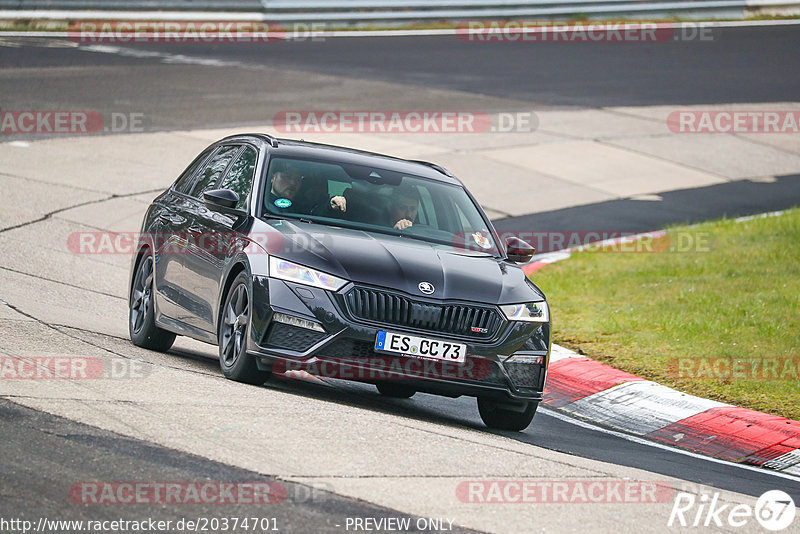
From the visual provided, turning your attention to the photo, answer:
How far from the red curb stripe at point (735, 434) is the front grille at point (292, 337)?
9.46 ft

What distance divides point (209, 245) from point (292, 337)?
145 cm

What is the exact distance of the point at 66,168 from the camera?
19266 mm

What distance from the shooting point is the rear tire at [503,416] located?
9059 millimetres

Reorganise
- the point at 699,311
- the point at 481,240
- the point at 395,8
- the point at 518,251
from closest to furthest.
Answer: the point at 518,251 → the point at 481,240 → the point at 699,311 → the point at 395,8

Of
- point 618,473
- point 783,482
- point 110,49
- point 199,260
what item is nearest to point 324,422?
point 618,473

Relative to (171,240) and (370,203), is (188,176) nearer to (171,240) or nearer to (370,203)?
(171,240)

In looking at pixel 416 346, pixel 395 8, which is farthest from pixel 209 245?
pixel 395 8

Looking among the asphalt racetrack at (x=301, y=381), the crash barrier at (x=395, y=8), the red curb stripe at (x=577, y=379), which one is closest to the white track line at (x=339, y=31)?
the crash barrier at (x=395, y=8)

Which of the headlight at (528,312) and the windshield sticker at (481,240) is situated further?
the windshield sticker at (481,240)

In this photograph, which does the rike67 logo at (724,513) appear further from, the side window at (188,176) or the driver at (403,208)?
the side window at (188,176)

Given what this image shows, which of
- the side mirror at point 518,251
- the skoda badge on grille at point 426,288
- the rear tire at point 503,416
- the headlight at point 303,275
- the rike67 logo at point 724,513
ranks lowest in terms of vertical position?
the rear tire at point 503,416

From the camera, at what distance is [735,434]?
9.48m

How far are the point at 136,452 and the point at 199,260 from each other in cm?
310

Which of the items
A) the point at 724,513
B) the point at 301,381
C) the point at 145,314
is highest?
the point at 724,513
